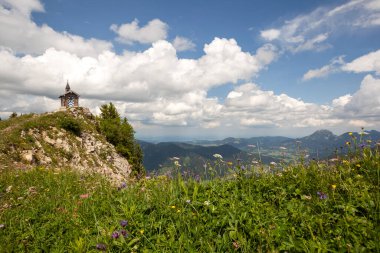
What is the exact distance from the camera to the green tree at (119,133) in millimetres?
49812

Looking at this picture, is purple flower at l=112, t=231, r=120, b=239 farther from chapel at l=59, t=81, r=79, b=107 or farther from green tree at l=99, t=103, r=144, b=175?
chapel at l=59, t=81, r=79, b=107

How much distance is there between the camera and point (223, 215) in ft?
15.1

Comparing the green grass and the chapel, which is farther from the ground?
the chapel

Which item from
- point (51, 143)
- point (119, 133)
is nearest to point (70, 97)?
point (119, 133)

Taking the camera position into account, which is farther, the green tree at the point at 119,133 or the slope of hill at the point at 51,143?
the green tree at the point at 119,133

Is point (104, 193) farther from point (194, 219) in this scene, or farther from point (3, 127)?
point (3, 127)

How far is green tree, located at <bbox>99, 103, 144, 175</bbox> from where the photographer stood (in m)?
Result: 49.8

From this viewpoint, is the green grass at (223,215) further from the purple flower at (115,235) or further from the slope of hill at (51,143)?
the slope of hill at (51,143)

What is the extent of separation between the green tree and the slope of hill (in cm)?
776

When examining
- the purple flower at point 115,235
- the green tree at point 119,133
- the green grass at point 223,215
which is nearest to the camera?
the green grass at point 223,215

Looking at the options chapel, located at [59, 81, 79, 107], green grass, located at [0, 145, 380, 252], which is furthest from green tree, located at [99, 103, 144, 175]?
green grass, located at [0, 145, 380, 252]

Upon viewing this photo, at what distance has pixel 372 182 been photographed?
16.8ft

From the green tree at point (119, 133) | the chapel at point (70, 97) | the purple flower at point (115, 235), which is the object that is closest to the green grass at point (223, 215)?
the purple flower at point (115, 235)

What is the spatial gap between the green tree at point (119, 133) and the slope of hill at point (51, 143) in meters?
7.76
